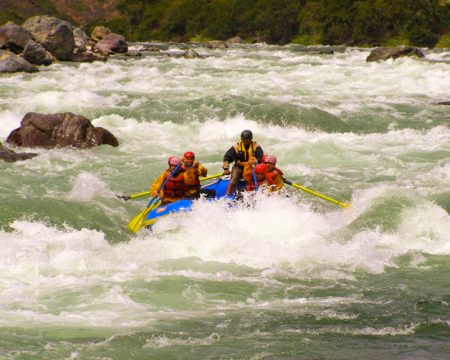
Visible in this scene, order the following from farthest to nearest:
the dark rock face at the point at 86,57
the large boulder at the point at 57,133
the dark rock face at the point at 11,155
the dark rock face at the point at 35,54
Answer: the dark rock face at the point at 86,57
the dark rock face at the point at 35,54
the large boulder at the point at 57,133
the dark rock face at the point at 11,155

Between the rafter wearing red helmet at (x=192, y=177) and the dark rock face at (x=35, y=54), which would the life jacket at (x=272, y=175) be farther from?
the dark rock face at (x=35, y=54)

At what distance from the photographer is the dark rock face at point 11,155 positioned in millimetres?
13914

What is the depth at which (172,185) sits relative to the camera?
10867 mm

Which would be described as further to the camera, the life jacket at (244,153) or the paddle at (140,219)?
the life jacket at (244,153)

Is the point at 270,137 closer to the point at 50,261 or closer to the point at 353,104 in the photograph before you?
the point at 353,104

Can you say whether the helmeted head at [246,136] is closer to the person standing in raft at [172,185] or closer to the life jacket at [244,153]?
the life jacket at [244,153]

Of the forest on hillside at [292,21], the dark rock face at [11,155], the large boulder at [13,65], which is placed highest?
the forest on hillside at [292,21]

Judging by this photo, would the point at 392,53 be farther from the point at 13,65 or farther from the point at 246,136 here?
the point at 246,136

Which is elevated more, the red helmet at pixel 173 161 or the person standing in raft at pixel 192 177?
the red helmet at pixel 173 161

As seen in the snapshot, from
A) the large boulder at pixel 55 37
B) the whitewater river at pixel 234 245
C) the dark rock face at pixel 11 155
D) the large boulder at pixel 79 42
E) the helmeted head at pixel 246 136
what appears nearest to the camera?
the whitewater river at pixel 234 245

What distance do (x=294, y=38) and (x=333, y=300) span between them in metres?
50.0

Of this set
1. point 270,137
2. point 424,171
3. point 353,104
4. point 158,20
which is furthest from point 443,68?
point 158,20

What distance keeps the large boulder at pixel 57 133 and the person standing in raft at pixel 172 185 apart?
497 centimetres

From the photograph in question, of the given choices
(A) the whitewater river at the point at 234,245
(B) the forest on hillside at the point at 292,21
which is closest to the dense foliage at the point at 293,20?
(B) the forest on hillside at the point at 292,21
